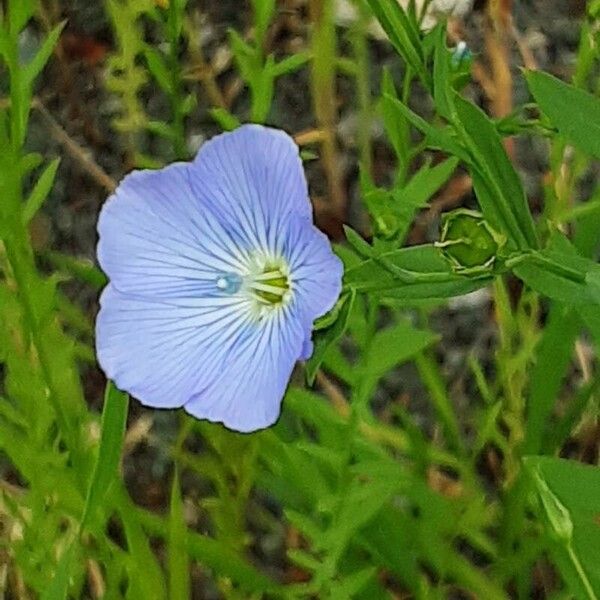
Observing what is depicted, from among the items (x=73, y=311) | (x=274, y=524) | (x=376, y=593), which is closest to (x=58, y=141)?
(x=73, y=311)

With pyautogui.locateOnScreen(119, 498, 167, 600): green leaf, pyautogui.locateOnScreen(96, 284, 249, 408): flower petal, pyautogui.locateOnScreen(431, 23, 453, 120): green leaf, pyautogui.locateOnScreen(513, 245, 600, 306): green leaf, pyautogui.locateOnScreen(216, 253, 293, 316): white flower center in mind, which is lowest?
pyautogui.locateOnScreen(119, 498, 167, 600): green leaf

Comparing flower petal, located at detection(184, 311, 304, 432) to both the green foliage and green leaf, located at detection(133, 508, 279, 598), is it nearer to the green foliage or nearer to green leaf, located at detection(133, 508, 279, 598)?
the green foliage

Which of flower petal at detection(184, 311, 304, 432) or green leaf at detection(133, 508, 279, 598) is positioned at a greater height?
flower petal at detection(184, 311, 304, 432)

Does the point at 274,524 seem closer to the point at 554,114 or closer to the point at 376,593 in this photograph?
the point at 376,593

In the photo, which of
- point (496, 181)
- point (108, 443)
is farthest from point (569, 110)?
point (108, 443)

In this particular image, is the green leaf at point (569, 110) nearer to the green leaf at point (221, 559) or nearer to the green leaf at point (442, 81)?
the green leaf at point (442, 81)

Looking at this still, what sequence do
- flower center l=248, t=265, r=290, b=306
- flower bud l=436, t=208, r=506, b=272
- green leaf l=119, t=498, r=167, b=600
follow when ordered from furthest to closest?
A: green leaf l=119, t=498, r=167, b=600
flower center l=248, t=265, r=290, b=306
flower bud l=436, t=208, r=506, b=272

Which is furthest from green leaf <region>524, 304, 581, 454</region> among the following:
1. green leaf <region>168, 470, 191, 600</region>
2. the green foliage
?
green leaf <region>168, 470, 191, 600</region>
